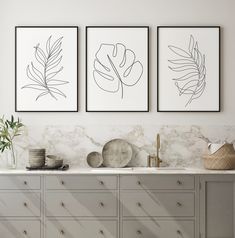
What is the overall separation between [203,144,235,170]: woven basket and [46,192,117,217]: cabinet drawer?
3.21 ft

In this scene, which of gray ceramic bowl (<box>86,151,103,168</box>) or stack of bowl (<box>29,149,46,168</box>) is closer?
stack of bowl (<box>29,149,46,168</box>)

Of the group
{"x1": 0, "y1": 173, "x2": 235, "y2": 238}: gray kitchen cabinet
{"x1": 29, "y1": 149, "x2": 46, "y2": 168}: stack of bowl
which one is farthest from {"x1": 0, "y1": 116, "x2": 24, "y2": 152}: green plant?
{"x1": 0, "y1": 173, "x2": 235, "y2": 238}: gray kitchen cabinet

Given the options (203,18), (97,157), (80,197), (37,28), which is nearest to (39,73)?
(37,28)

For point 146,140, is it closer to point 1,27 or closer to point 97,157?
point 97,157

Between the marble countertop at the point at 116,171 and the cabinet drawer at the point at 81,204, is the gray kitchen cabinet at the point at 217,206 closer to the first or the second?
the marble countertop at the point at 116,171

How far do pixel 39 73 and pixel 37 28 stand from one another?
0.46 metres

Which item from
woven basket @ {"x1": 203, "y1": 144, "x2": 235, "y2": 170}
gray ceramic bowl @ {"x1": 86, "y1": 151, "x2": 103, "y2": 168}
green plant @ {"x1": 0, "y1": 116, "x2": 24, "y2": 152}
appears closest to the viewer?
woven basket @ {"x1": 203, "y1": 144, "x2": 235, "y2": 170}

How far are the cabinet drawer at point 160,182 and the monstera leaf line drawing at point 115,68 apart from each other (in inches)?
36.8

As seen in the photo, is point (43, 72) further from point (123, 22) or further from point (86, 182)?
point (86, 182)

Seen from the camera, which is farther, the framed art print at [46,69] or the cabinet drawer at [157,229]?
the framed art print at [46,69]

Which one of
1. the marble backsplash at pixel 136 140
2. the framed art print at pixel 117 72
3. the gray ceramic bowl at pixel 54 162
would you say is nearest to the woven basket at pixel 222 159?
the marble backsplash at pixel 136 140

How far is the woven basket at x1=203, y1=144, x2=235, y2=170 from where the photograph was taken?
408cm

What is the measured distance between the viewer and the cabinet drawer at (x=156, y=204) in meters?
3.91

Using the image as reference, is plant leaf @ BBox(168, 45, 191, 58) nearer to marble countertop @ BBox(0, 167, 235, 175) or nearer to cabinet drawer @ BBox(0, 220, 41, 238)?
marble countertop @ BBox(0, 167, 235, 175)
